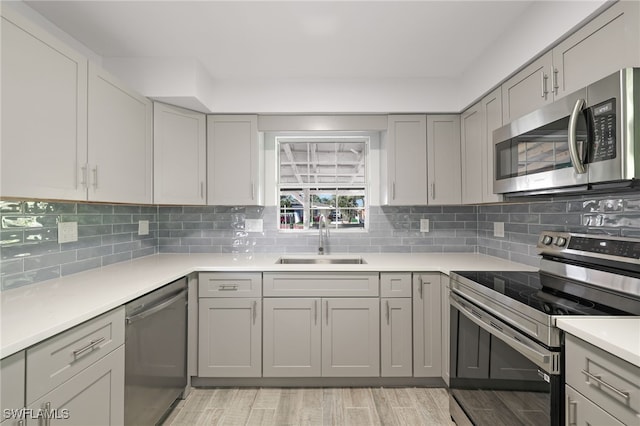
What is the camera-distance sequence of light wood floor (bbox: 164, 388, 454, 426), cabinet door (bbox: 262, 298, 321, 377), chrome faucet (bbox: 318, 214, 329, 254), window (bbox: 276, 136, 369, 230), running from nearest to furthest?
light wood floor (bbox: 164, 388, 454, 426), cabinet door (bbox: 262, 298, 321, 377), chrome faucet (bbox: 318, 214, 329, 254), window (bbox: 276, 136, 369, 230)

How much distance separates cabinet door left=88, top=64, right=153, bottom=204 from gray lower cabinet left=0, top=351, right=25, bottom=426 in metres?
0.93

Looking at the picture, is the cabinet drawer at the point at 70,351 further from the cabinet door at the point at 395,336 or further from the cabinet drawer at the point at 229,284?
the cabinet door at the point at 395,336

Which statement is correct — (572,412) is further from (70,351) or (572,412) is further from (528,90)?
(70,351)

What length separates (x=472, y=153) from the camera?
2.38 metres

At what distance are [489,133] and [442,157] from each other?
0.50m

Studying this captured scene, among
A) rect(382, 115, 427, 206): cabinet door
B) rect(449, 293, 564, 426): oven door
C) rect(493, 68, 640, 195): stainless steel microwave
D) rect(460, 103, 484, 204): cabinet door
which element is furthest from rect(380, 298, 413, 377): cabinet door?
rect(493, 68, 640, 195): stainless steel microwave

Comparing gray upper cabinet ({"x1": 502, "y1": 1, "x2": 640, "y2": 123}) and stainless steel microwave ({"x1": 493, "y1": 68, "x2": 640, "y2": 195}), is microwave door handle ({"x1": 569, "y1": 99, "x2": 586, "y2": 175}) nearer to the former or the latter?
stainless steel microwave ({"x1": 493, "y1": 68, "x2": 640, "y2": 195})

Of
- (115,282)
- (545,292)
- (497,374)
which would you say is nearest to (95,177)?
(115,282)

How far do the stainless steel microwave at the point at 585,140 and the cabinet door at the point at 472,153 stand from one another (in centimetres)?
59

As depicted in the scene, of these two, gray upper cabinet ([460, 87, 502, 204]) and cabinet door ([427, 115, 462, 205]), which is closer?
gray upper cabinet ([460, 87, 502, 204])

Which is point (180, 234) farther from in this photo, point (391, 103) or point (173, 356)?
point (391, 103)

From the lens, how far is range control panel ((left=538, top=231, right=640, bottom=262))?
1.29m

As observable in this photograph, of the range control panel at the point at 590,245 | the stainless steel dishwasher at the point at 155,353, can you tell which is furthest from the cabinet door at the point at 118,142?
the range control panel at the point at 590,245

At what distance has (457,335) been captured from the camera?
1866 millimetres
